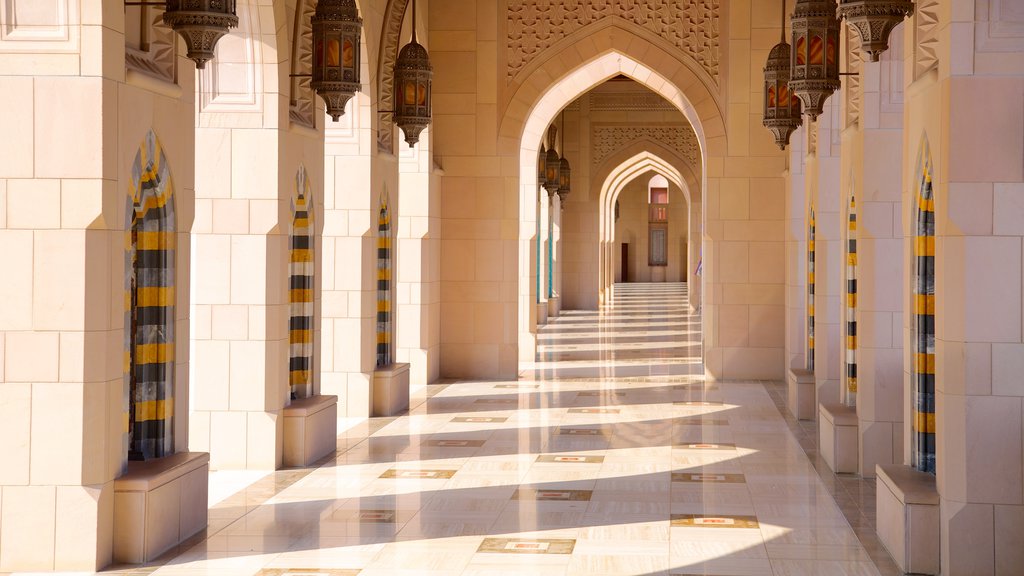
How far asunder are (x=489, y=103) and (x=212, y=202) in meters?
5.08

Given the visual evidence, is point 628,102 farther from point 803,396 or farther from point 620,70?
point 803,396

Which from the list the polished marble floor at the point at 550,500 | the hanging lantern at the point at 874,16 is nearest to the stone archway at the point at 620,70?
the polished marble floor at the point at 550,500

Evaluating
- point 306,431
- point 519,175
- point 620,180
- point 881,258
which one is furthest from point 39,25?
point 620,180

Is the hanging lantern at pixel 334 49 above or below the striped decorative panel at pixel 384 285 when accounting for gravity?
above

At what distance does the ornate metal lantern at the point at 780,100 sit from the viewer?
788cm

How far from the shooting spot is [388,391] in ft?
28.7

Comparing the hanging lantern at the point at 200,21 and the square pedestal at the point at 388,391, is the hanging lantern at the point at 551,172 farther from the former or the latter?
the hanging lantern at the point at 200,21

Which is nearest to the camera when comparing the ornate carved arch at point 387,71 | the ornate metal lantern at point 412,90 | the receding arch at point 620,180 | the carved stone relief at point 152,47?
the carved stone relief at point 152,47

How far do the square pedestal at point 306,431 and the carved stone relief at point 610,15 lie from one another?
5.30m

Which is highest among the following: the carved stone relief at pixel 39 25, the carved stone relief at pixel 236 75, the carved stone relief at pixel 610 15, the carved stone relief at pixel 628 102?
the carved stone relief at pixel 628 102

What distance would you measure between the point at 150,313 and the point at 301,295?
88.7 inches

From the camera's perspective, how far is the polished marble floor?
4617 millimetres

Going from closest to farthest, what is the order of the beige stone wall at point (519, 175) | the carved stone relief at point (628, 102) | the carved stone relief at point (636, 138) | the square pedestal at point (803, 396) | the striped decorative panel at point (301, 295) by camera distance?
the striped decorative panel at point (301, 295) → the square pedestal at point (803, 396) → the beige stone wall at point (519, 175) → the carved stone relief at point (628, 102) → the carved stone relief at point (636, 138)

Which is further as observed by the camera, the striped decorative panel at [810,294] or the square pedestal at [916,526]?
the striped decorative panel at [810,294]
